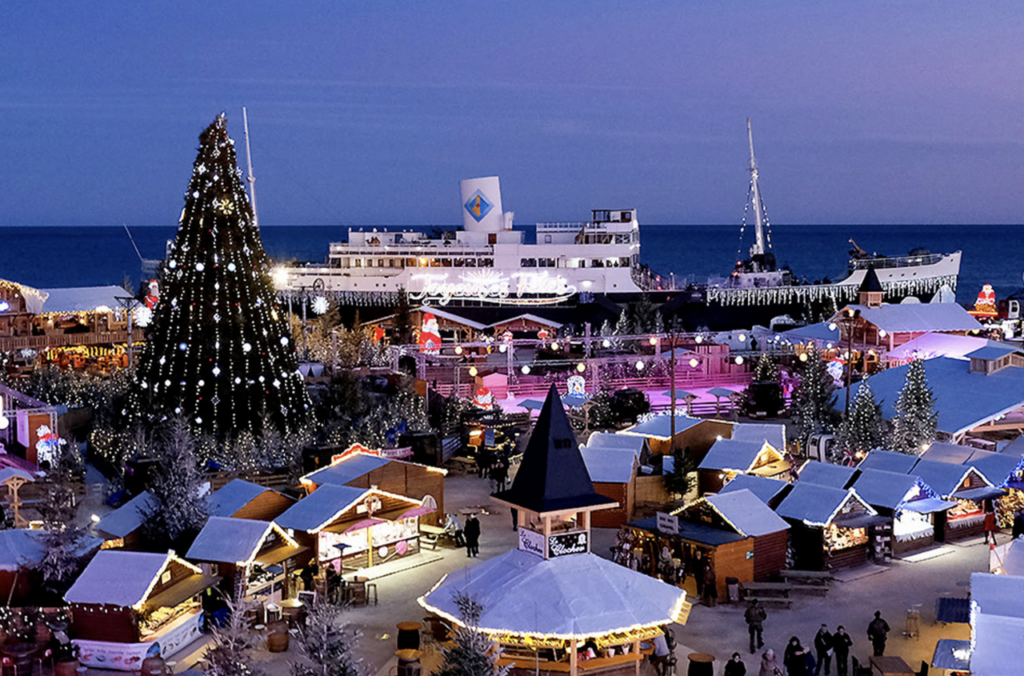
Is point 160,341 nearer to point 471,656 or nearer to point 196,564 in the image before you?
point 196,564

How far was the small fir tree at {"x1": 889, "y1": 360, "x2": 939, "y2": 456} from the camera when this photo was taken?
24.6 m

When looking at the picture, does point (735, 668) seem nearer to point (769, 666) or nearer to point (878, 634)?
point (769, 666)

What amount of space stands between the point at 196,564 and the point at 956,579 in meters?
12.9

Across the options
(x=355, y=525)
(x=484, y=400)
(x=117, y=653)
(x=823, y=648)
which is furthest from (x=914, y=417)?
(x=117, y=653)

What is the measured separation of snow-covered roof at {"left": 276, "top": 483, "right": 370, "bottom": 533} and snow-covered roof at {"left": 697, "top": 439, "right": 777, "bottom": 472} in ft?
26.2

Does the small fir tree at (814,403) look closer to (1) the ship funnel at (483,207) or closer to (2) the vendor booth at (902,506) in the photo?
(2) the vendor booth at (902,506)

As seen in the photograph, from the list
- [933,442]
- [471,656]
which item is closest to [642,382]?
[933,442]

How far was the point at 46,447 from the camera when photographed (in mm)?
24766

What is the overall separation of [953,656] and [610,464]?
9894 mm

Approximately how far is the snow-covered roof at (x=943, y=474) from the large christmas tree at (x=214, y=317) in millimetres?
14577

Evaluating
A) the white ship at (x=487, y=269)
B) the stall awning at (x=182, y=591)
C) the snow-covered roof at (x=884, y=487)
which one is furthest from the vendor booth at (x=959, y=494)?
the white ship at (x=487, y=269)

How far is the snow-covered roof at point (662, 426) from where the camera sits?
2559cm

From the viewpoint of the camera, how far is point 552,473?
14.1 m

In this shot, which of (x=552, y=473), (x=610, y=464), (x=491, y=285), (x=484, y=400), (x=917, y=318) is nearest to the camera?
(x=552, y=473)
